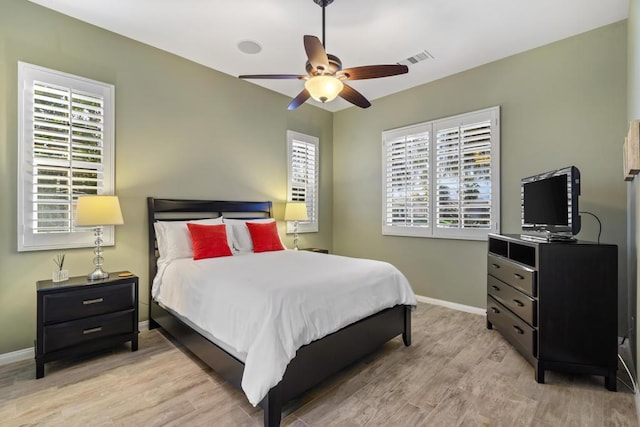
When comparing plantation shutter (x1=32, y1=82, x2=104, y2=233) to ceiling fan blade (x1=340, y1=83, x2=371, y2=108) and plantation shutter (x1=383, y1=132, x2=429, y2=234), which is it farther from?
plantation shutter (x1=383, y1=132, x2=429, y2=234)

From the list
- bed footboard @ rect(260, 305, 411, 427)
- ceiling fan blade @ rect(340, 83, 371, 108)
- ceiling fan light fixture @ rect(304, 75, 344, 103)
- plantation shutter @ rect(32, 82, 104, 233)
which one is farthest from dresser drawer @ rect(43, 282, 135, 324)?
ceiling fan blade @ rect(340, 83, 371, 108)

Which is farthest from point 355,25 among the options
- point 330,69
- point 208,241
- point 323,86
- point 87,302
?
point 87,302

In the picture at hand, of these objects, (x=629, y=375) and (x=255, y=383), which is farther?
(x=629, y=375)

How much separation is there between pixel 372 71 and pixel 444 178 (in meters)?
2.12

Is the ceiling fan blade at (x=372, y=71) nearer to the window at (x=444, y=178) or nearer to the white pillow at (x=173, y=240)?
the window at (x=444, y=178)

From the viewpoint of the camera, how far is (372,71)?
98.3 inches

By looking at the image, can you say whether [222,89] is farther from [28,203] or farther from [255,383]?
[255,383]

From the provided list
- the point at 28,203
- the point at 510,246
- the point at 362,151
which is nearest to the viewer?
the point at 28,203

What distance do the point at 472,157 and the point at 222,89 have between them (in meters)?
3.32

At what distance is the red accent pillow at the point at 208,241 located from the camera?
125 inches

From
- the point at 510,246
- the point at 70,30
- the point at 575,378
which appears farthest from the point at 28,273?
the point at 575,378

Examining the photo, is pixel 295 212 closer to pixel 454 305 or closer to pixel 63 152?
pixel 454 305

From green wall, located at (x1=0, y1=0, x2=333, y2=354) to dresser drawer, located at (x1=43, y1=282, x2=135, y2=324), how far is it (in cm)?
54

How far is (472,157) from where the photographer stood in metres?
3.83
